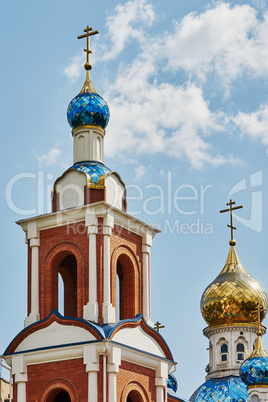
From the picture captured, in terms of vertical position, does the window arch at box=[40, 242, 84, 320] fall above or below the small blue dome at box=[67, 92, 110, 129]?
below

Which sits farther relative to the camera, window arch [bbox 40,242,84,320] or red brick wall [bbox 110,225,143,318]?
red brick wall [bbox 110,225,143,318]

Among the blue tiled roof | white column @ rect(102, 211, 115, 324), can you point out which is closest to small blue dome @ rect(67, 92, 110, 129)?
the blue tiled roof

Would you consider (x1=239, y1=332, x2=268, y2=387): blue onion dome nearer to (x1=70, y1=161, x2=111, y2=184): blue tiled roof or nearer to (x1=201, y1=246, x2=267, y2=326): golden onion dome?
(x1=201, y1=246, x2=267, y2=326): golden onion dome

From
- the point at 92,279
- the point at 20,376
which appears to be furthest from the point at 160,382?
the point at 20,376

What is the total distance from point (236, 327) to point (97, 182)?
1068 centimetres

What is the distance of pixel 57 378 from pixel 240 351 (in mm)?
11692

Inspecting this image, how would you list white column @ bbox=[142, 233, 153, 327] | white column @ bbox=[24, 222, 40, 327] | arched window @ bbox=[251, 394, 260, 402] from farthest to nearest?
arched window @ bbox=[251, 394, 260, 402] → white column @ bbox=[142, 233, 153, 327] → white column @ bbox=[24, 222, 40, 327]

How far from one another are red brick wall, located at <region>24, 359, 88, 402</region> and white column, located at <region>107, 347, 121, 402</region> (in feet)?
1.60

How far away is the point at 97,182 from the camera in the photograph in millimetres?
26141

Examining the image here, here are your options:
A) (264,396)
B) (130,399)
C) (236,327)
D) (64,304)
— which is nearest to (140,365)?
(130,399)

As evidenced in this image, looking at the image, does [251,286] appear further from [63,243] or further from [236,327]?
[63,243]

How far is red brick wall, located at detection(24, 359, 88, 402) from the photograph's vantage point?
24281mm

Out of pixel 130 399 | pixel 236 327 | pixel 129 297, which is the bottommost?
pixel 130 399

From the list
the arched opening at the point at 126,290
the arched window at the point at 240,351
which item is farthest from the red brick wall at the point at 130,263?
the arched window at the point at 240,351
